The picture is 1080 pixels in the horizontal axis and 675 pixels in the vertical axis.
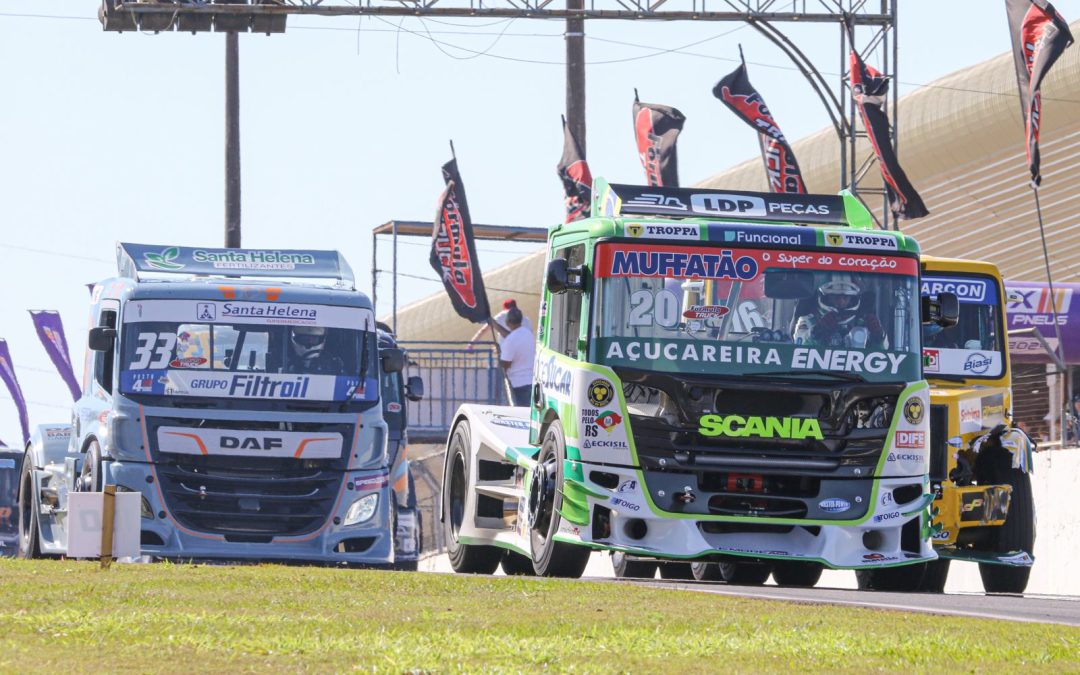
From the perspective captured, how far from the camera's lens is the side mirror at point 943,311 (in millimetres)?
14500

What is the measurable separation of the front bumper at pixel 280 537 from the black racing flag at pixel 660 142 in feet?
34.1

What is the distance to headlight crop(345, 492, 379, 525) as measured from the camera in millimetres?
17641

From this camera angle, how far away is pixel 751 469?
543 inches

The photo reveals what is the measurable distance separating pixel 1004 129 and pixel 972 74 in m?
3.23

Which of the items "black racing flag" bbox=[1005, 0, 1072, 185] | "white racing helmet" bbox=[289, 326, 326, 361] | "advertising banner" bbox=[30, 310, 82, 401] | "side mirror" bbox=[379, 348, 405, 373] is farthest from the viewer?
"advertising banner" bbox=[30, 310, 82, 401]

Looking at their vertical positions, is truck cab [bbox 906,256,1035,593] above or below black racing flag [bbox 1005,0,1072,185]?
below

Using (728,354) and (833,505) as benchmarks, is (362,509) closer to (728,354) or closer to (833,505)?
(728,354)

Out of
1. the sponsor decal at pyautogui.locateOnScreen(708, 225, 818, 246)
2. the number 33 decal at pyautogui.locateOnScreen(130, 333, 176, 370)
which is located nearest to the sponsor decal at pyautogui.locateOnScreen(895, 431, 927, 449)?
the sponsor decal at pyautogui.locateOnScreen(708, 225, 818, 246)

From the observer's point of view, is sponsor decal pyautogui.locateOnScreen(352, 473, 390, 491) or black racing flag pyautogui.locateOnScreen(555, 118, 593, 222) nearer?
sponsor decal pyautogui.locateOnScreen(352, 473, 390, 491)

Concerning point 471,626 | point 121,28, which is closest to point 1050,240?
point 121,28

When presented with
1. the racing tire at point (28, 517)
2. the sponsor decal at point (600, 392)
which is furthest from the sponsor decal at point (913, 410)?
the racing tire at point (28, 517)

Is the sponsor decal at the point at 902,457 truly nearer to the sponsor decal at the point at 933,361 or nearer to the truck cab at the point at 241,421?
the sponsor decal at the point at 933,361

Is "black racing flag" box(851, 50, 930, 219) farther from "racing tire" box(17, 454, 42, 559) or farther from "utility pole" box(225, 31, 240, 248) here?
"utility pole" box(225, 31, 240, 248)

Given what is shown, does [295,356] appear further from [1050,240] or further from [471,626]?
[1050,240]
